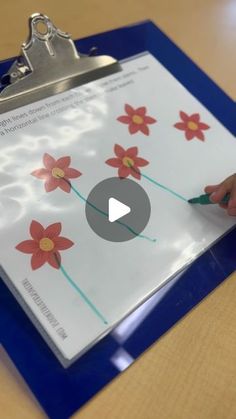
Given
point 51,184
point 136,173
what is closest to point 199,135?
point 136,173

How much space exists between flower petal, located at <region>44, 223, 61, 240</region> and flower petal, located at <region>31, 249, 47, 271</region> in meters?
0.02

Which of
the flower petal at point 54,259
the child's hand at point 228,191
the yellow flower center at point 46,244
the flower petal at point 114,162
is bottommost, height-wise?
the child's hand at point 228,191

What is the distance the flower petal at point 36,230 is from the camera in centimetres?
43

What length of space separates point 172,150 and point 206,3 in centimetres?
41

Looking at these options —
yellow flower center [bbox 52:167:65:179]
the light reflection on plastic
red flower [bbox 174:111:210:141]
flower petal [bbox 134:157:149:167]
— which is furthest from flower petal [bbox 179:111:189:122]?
the light reflection on plastic

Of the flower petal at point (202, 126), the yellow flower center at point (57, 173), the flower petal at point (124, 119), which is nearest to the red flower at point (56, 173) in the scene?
the yellow flower center at point (57, 173)

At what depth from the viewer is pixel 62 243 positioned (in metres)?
0.43

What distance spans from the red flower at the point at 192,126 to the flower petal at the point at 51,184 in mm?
201

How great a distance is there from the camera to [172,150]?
54 centimetres

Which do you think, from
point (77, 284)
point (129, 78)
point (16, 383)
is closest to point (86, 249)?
point (77, 284)

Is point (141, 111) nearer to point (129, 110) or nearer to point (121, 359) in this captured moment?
point (129, 110)

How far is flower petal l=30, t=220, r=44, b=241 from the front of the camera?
0.43m

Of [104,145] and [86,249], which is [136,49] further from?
[86,249]

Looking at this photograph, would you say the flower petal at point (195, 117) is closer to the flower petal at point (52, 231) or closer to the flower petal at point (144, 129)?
the flower petal at point (144, 129)
